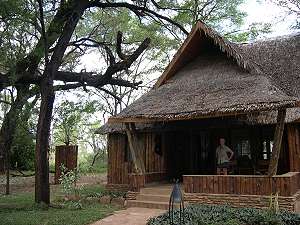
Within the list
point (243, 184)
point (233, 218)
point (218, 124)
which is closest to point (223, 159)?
point (243, 184)

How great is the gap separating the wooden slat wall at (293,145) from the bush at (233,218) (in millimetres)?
3915

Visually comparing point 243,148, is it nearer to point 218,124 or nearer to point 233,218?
point 218,124

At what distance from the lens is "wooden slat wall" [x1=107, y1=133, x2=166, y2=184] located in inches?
634

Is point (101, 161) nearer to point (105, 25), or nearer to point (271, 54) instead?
point (105, 25)

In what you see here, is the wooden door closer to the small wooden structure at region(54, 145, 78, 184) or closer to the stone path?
the stone path

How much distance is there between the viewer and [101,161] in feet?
130

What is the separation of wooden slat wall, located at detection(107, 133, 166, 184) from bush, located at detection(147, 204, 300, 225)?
19.2 ft

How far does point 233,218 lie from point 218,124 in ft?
18.7

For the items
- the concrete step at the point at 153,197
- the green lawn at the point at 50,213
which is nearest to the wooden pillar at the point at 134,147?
the concrete step at the point at 153,197

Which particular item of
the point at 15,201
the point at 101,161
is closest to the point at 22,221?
the point at 15,201

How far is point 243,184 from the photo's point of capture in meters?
11.4

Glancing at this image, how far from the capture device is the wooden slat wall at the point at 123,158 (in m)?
16.1

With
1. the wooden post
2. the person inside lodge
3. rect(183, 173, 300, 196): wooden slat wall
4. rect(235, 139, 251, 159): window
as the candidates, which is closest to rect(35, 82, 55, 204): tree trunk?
rect(183, 173, 300, 196): wooden slat wall

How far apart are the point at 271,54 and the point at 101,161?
26.2m
